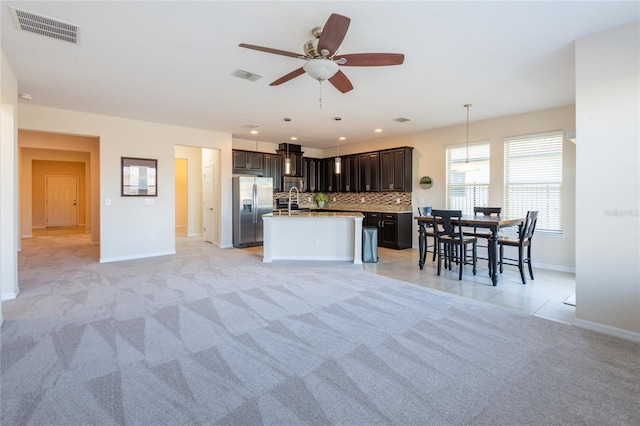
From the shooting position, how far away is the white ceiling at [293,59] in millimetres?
2494

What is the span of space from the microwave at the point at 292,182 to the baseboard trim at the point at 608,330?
687cm

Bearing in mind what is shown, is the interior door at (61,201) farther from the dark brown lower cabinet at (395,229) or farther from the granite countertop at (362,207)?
the dark brown lower cabinet at (395,229)

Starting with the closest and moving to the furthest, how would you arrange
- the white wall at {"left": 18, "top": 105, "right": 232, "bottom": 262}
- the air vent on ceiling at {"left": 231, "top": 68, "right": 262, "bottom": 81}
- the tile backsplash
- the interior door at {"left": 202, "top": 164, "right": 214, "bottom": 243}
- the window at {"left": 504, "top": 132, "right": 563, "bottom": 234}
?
the air vent on ceiling at {"left": 231, "top": 68, "right": 262, "bottom": 81}
the window at {"left": 504, "top": 132, "right": 563, "bottom": 234}
the white wall at {"left": 18, "top": 105, "right": 232, "bottom": 262}
the tile backsplash
the interior door at {"left": 202, "top": 164, "right": 214, "bottom": 243}

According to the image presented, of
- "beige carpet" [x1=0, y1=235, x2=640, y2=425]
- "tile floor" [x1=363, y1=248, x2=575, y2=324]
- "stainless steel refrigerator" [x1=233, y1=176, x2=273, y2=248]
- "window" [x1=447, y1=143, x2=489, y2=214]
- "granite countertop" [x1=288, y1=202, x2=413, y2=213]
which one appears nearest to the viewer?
"beige carpet" [x1=0, y1=235, x2=640, y2=425]

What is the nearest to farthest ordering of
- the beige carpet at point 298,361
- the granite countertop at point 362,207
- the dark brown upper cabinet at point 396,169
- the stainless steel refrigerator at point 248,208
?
1. the beige carpet at point 298,361
2. the dark brown upper cabinet at point 396,169
3. the stainless steel refrigerator at point 248,208
4. the granite countertop at point 362,207

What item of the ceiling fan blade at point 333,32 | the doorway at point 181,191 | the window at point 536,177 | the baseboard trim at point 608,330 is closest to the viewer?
the ceiling fan blade at point 333,32

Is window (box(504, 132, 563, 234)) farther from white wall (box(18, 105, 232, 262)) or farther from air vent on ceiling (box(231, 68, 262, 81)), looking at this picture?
white wall (box(18, 105, 232, 262))

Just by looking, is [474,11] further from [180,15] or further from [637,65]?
[180,15]

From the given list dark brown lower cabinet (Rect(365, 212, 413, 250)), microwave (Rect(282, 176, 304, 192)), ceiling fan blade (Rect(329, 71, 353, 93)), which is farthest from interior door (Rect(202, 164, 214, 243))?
ceiling fan blade (Rect(329, 71, 353, 93))

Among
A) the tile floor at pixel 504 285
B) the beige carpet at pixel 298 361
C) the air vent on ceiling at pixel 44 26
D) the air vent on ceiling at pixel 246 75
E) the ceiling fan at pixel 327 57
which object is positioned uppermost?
the air vent on ceiling at pixel 246 75

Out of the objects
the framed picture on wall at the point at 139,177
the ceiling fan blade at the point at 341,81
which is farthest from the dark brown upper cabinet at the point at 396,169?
the framed picture on wall at the point at 139,177

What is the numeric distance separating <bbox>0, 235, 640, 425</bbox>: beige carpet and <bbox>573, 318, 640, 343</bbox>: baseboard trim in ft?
0.34

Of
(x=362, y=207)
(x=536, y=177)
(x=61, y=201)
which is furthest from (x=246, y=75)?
(x=61, y=201)

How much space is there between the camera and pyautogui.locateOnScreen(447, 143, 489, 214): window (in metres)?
6.13
